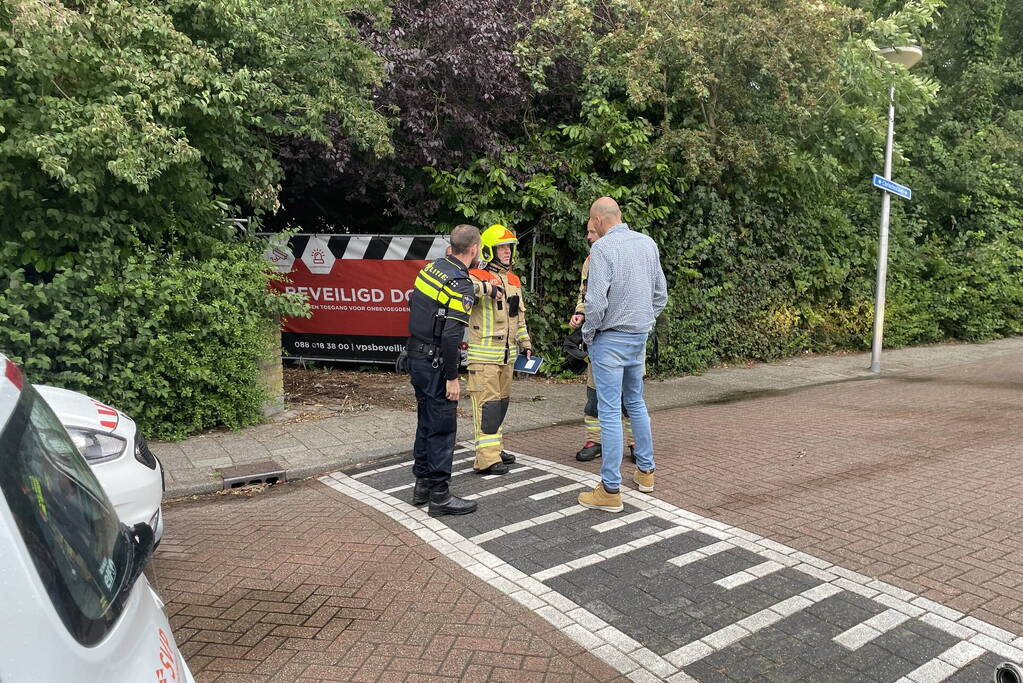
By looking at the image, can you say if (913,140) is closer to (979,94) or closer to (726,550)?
(979,94)

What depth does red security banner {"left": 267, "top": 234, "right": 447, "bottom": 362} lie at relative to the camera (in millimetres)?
10555

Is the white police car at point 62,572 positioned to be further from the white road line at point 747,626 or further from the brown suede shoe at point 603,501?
the brown suede shoe at point 603,501

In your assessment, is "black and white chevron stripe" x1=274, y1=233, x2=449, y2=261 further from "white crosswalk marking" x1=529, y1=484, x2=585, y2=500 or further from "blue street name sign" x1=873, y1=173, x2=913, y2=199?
"blue street name sign" x1=873, y1=173, x2=913, y2=199

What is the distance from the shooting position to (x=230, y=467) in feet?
21.2

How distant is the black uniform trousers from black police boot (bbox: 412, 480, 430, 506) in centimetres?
12

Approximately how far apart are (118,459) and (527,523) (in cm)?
241

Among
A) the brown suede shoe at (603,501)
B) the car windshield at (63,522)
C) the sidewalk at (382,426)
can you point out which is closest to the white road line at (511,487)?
the brown suede shoe at (603,501)

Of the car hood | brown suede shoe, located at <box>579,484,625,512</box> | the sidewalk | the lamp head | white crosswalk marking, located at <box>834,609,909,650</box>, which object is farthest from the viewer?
the lamp head

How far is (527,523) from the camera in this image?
5.04 meters

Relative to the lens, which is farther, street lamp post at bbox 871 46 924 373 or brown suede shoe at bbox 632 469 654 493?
street lamp post at bbox 871 46 924 373

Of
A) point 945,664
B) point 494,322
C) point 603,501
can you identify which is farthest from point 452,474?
point 945,664

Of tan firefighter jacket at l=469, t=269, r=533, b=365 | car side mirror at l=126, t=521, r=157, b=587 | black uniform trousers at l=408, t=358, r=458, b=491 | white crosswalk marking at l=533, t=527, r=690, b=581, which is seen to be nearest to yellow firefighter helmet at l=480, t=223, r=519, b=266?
tan firefighter jacket at l=469, t=269, r=533, b=365

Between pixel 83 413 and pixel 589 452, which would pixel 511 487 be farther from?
pixel 83 413

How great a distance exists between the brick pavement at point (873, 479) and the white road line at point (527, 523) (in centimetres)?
73
